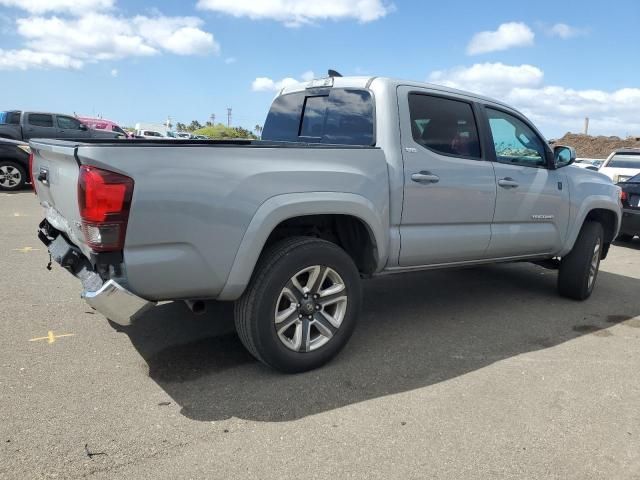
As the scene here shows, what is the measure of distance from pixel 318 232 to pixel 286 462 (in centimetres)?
165

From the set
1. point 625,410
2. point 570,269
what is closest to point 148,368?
point 625,410

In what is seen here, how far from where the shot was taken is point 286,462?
2.56 metres

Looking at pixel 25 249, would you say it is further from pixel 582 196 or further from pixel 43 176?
pixel 582 196

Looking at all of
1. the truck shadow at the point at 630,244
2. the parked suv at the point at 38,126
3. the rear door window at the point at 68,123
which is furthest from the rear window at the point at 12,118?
the truck shadow at the point at 630,244

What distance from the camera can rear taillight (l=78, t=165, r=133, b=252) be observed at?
2615mm

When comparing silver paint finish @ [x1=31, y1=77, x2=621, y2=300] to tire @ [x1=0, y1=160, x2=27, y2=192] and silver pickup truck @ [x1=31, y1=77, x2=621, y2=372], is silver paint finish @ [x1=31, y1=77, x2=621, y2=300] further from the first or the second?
tire @ [x1=0, y1=160, x2=27, y2=192]

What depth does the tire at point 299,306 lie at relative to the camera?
3184mm

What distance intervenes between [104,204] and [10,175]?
10987 millimetres

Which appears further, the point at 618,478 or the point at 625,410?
the point at 625,410

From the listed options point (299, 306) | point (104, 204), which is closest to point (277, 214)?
point (299, 306)

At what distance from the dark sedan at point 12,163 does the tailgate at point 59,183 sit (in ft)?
30.7

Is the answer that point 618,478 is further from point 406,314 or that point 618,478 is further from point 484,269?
point 484,269

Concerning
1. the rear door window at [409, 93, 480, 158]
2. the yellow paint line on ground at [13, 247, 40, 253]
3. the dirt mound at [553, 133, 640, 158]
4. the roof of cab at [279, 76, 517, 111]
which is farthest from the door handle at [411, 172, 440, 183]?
the dirt mound at [553, 133, 640, 158]

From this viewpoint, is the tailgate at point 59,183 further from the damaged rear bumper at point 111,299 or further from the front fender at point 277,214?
the front fender at point 277,214
